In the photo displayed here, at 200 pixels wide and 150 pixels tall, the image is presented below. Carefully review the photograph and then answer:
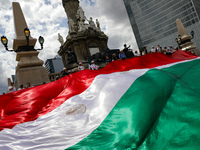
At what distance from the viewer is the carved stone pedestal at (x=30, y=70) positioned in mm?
8462

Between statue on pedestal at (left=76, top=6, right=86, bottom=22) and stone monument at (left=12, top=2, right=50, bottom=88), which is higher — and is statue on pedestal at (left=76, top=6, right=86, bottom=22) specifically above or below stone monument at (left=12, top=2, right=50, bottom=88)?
above

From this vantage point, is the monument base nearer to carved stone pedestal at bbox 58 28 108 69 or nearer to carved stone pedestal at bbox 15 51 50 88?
carved stone pedestal at bbox 15 51 50 88

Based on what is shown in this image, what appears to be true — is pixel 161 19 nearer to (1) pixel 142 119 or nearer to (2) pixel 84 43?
(2) pixel 84 43

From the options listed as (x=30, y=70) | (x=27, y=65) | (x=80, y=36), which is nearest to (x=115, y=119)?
(x=30, y=70)

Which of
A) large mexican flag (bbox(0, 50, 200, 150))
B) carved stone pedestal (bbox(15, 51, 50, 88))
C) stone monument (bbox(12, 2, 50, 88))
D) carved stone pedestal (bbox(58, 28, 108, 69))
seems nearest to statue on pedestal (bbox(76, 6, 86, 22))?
carved stone pedestal (bbox(58, 28, 108, 69))

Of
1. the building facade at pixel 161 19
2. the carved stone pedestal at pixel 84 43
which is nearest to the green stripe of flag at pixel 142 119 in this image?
the carved stone pedestal at pixel 84 43

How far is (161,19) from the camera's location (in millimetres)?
79625

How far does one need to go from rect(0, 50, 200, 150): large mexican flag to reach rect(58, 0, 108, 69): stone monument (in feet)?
65.3

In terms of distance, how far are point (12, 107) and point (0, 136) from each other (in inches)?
60.5

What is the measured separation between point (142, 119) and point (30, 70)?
7.73 meters

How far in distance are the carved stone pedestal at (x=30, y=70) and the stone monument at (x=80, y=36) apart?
47.2 feet

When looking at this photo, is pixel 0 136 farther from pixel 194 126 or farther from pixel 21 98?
pixel 194 126

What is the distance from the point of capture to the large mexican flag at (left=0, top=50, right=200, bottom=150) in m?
2.28

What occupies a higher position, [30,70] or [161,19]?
[161,19]
